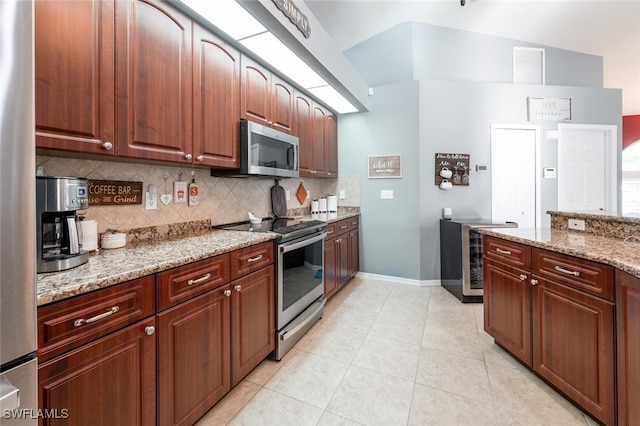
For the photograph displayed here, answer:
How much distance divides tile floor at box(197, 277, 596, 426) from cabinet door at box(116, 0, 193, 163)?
1512 millimetres

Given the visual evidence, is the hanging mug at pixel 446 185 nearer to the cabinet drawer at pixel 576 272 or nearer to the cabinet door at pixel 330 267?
the cabinet door at pixel 330 267

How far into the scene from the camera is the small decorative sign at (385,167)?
3.64 metres

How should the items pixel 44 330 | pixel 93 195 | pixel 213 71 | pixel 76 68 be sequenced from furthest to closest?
pixel 213 71 < pixel 93 195 < pixel 76 68 < pixel 44 330

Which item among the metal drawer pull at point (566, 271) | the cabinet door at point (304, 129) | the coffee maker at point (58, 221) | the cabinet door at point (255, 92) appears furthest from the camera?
the cabinet door at point (304, 129)

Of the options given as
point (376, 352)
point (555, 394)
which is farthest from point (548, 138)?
point (376, 352)

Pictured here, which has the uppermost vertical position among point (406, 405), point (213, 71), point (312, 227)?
point (213, 71)

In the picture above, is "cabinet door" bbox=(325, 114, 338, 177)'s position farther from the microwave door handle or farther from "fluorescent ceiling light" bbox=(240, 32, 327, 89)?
the microwave door handle

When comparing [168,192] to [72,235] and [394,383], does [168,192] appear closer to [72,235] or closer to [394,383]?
[72,235]

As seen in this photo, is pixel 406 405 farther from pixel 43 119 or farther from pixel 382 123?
pixel 382 123

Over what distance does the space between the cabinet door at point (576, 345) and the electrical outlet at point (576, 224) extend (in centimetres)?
79

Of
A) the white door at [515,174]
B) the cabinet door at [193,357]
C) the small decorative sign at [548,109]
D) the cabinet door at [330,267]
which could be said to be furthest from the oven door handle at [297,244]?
the small decorative sign at [548,109]

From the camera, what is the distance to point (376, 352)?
2.06m

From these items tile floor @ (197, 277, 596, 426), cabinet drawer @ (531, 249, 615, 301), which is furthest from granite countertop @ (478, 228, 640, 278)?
tile floor @ (197, 277, 596, 426)

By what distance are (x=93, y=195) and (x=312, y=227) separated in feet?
4.93
